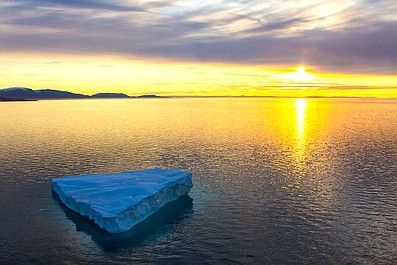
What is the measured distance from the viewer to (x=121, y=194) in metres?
26.8

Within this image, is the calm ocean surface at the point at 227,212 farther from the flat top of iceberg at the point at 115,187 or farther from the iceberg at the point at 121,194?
the flat top of iceberg at the point at 115,187

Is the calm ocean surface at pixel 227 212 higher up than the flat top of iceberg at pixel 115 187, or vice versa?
the flat top of iceberg at pixel 115 187

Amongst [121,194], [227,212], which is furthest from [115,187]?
[227,212]

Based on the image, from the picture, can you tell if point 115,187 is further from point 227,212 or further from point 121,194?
point 227,212

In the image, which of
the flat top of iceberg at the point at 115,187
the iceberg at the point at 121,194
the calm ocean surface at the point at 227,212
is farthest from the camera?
the flat top of iceberg at the point at 115,187

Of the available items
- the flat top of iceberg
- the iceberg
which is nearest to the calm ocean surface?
the iceberg

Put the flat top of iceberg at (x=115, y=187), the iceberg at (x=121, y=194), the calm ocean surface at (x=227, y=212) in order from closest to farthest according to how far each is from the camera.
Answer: the calm ocean surface at (x=227, y=212), the iceberg at (x=121, y=194), the flat top of iceberg at (x=115, y=187)

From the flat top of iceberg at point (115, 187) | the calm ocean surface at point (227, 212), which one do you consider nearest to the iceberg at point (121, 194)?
the flat top of iceberg at point (115, 187)

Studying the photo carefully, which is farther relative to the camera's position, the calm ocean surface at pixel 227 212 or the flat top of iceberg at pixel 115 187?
the flat top of iceberg at pixel 115 187

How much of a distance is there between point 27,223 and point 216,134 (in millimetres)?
50739

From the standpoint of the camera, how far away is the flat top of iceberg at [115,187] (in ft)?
81.7

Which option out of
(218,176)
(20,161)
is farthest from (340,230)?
(20,161)

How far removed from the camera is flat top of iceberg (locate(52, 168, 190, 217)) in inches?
981

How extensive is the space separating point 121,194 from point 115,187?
5.65 feet
